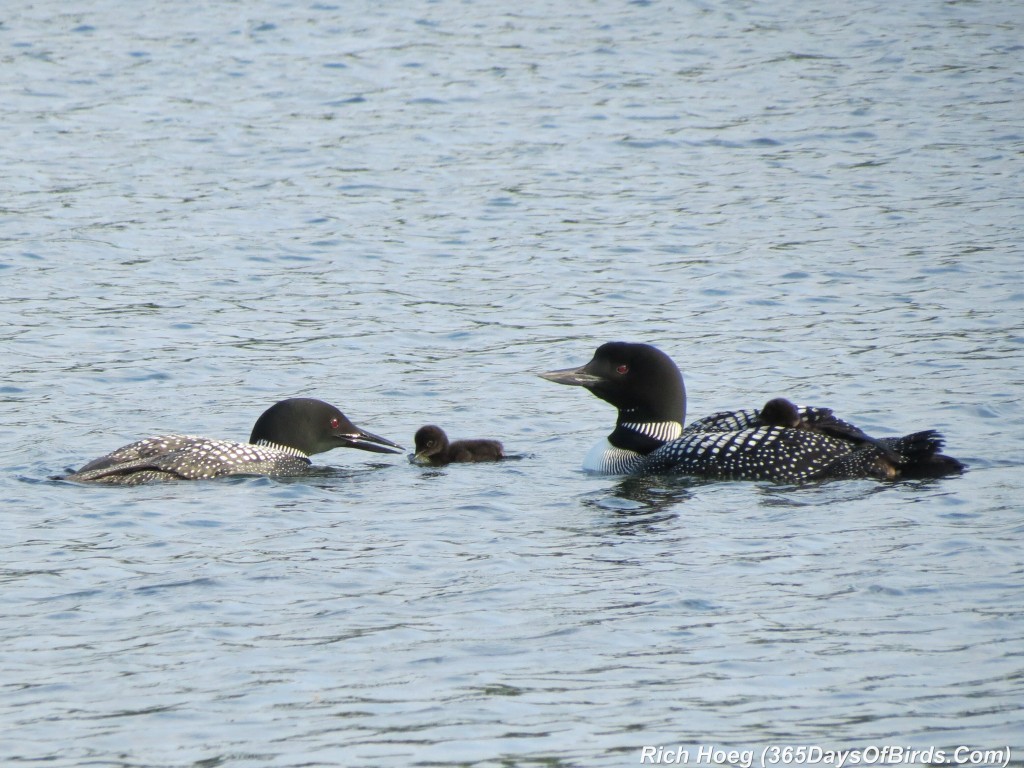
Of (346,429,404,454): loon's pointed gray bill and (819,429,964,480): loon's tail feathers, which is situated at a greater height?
(819,429,964,480): loon's tail feathers

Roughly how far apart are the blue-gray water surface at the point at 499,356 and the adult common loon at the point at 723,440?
0.61 feet

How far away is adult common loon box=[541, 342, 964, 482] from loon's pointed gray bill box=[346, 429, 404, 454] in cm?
88

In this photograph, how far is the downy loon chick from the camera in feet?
27.2

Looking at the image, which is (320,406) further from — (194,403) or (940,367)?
(940,367)

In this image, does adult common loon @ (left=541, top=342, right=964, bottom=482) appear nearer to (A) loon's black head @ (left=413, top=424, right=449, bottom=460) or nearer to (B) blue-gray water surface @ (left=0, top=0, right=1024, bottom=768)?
(B) blue-gray water surface @ (left=0, top=0, right=1024, bottom=768)

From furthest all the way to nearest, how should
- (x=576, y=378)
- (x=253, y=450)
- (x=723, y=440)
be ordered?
(x=576, y=378), (x=253, y=450), (x=723, y=440)

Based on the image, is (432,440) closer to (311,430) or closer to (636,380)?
(311,430)

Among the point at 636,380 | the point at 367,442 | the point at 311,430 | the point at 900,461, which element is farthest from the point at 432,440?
the point at 900,461

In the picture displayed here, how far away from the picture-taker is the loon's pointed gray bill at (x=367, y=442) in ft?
28.3

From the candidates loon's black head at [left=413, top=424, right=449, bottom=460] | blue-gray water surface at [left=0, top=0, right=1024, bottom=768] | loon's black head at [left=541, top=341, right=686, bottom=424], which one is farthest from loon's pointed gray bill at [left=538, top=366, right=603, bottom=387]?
loon's black head at [left=413, top=424, right=449, bottom=460]

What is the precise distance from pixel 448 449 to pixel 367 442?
520 mm

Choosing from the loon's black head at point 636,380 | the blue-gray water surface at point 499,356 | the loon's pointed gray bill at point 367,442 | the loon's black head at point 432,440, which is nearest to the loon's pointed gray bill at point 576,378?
the loon's black head at point 636,380

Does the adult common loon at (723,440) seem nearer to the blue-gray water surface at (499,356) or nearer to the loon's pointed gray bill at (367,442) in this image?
the blue-gray water surface at (499,356)

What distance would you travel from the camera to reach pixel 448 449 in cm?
838
